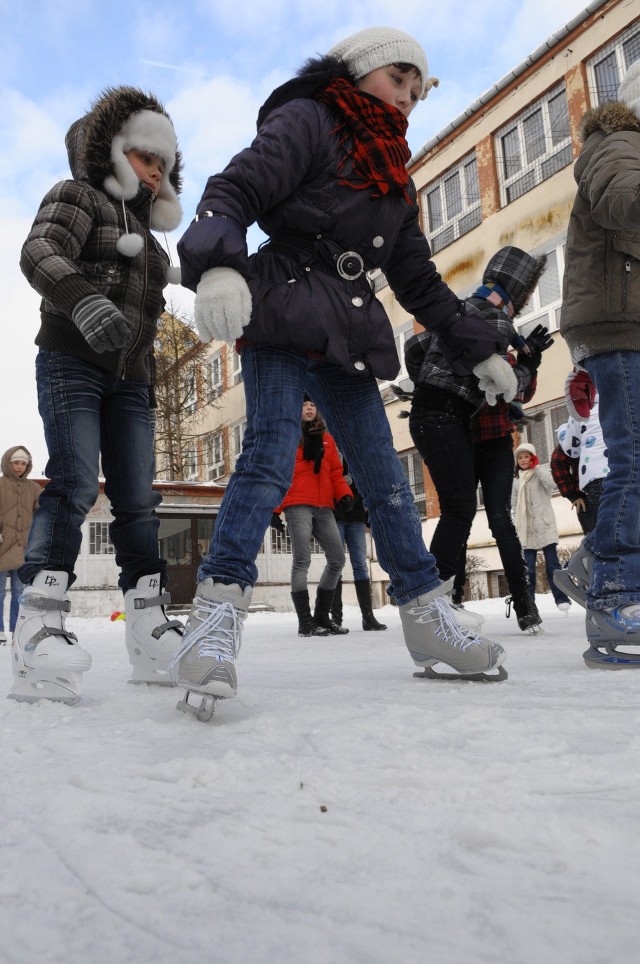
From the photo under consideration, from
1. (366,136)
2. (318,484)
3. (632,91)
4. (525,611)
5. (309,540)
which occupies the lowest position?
(525,611)

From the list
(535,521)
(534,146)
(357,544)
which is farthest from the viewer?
(534,146)

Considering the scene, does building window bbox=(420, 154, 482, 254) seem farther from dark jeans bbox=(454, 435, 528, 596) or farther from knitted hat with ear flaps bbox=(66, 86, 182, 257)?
knitted hat with ear flaps bbox=(66, 86, 182, 257)

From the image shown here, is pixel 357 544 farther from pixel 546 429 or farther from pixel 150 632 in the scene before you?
pixel 546 429

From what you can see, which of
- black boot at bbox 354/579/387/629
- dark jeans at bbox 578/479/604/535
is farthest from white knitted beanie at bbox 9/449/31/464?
dark jeans at bbox 578/479/604/535

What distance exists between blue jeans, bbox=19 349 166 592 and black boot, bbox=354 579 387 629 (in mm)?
4230

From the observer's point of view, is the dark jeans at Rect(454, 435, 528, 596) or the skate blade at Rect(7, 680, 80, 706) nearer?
the skate blade at Rect(7, 680, 80, 706)

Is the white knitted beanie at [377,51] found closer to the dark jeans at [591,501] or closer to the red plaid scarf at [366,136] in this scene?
the red plaid scarf at [366,136]

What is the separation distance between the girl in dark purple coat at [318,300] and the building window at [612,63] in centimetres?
1389

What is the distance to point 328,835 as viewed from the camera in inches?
35.4

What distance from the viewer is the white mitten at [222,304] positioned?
1.72 meters

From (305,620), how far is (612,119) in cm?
451

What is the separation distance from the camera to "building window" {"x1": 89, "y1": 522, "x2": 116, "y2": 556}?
14639mm

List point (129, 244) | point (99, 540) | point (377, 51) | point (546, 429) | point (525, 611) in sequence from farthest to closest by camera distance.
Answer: point (99, 540)
point (546, 429)
point (525, 611)
point (129, 244)
point (377, 51)

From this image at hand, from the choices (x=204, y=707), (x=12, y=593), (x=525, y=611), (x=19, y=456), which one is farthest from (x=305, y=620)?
(x=204, y=707)
